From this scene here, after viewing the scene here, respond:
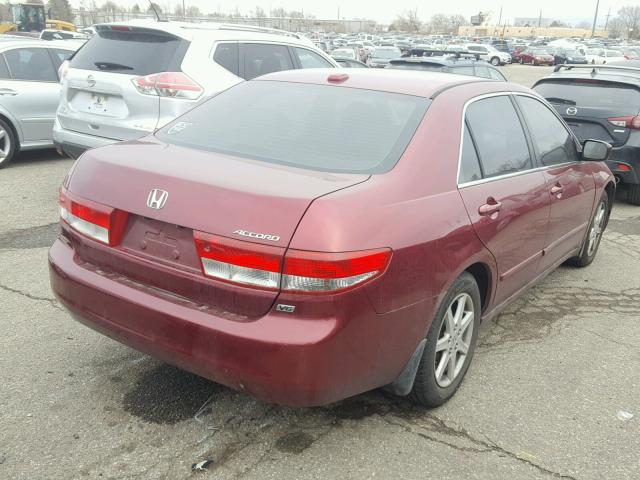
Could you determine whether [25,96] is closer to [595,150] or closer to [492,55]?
[595,150]

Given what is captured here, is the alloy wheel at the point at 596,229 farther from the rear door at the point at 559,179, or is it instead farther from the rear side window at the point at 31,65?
the rear side window at the point at 31,65

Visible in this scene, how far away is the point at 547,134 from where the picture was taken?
4227 mm

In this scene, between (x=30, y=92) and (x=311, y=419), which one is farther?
(x=30, y=92)

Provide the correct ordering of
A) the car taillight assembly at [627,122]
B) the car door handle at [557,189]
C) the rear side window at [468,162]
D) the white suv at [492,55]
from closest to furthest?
the rear side window at [468,162]
the car door handle at [557,189]
the car taillight assembly at [627,122]
the white suv at [492,55]

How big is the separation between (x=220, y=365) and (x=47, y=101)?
6.86 m

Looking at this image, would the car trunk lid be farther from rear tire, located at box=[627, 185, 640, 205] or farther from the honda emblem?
rear tire, located at box=[627, 185, 640, 205]

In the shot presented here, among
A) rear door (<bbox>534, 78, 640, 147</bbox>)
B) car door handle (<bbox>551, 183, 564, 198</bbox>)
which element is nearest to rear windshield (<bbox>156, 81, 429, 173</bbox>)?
car door handle (<bbox>551, 183, 564, 198</bbox>)

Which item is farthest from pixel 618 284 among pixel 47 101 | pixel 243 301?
pixel 47 101

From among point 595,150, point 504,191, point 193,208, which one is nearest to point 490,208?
point 504,191

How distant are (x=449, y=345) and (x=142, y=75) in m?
4.26

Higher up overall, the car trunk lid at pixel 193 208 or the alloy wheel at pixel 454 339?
the car trunk lid at pixel 193 208

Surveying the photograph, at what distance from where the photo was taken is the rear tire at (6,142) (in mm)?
7871

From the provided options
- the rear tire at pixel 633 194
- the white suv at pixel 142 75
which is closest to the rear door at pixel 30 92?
the white suv at pixel 142 75

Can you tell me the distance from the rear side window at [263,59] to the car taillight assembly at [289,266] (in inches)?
181
